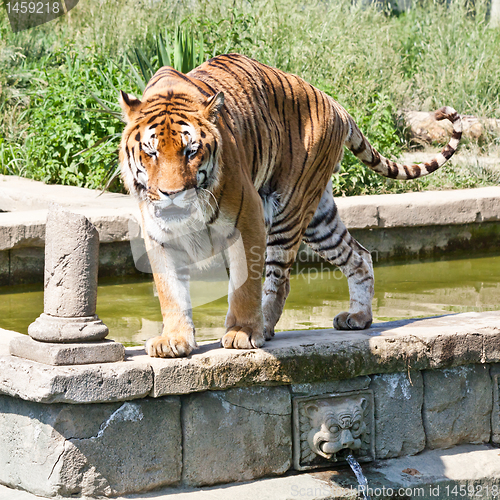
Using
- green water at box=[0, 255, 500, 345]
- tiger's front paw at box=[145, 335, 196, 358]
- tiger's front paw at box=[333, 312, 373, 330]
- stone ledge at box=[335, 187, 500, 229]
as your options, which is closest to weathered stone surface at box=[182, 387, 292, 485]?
tiger's front paw at box=[145, 335, 196, 358]

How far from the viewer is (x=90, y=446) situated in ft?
9.04

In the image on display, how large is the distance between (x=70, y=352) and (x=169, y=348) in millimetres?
385

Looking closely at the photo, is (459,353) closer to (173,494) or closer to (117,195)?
(173,494)

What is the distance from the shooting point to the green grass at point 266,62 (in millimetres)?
7750

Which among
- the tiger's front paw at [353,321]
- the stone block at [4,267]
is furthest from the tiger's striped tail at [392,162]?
the stone block at [4,267]

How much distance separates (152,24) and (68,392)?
8.81 metres

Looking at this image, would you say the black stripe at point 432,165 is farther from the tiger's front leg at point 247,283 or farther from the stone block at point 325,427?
the stone block at point 325,427

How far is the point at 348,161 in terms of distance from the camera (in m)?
7.70

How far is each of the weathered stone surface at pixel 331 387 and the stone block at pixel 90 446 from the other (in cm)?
53

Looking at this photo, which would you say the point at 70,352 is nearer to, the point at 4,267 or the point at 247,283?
the point at 247,283

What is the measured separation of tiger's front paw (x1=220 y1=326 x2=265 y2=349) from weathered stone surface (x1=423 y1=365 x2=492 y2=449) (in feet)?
2.56

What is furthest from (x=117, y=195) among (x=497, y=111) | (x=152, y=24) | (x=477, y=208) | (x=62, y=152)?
(x=497, y=111)

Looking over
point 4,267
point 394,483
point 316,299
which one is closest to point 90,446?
point 394,483

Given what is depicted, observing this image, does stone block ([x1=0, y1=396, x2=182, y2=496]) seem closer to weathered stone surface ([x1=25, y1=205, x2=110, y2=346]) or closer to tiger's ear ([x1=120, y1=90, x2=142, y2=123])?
weathered stone surface ([x1=25, y1=205, x2=110, y2=346])
